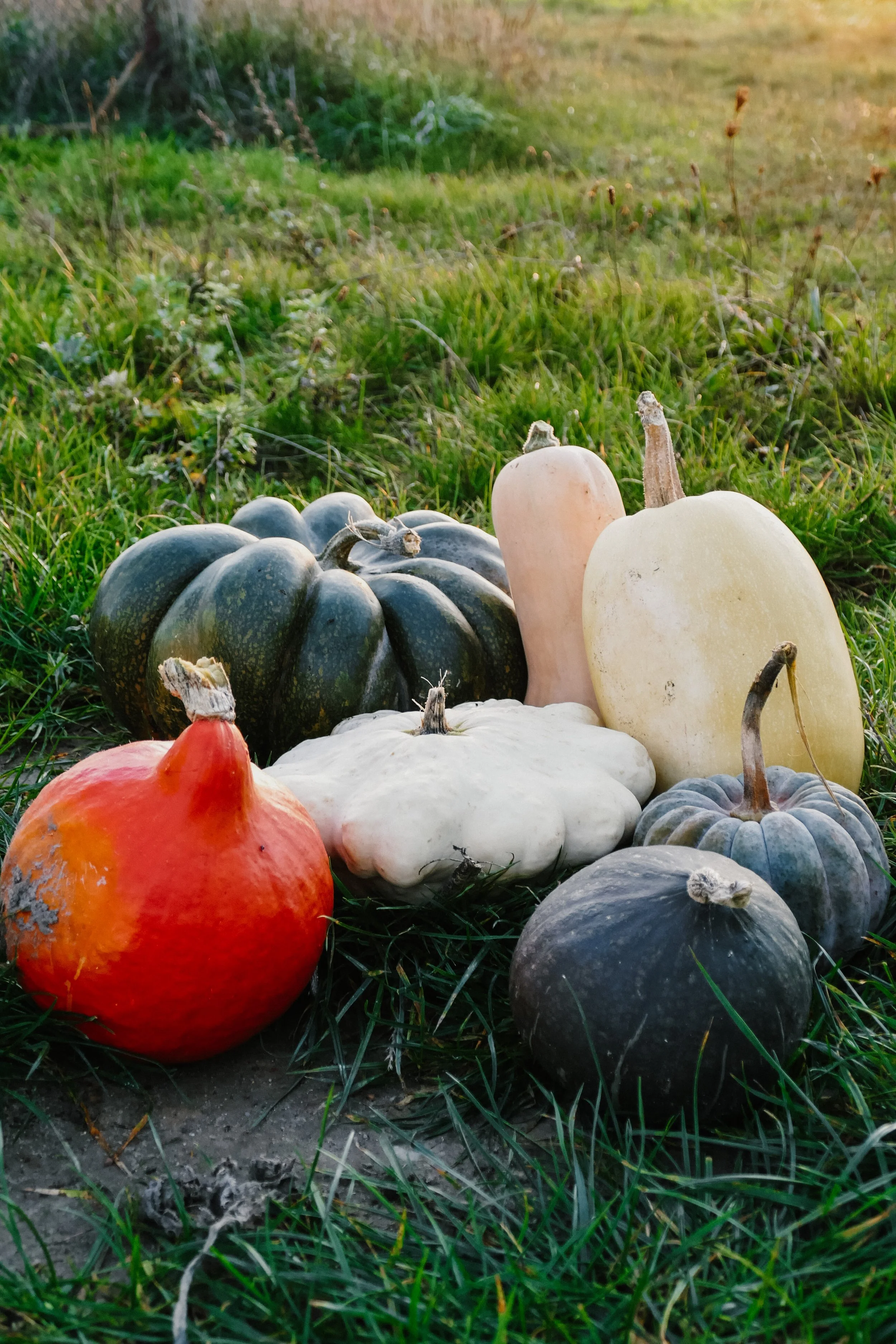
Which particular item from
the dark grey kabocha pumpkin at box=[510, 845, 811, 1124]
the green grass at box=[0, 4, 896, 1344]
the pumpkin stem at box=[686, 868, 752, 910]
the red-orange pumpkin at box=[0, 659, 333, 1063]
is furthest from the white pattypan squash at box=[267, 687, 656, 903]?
the pumpkin stem at box=[686, 868, 752, 910]

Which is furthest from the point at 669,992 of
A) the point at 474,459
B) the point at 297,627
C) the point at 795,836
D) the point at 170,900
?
the point at 474,459

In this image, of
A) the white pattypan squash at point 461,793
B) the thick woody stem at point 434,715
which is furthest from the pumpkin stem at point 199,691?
the thick woody stem at point 434,715

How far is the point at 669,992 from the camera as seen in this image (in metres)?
1.70

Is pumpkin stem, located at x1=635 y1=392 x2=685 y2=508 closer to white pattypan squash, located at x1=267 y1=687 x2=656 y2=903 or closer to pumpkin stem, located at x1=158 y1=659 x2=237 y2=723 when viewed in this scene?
white pattypan squash, located at x1=267 y1=687 x2=656 y2=903

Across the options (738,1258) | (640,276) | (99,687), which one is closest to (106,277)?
(640,276)

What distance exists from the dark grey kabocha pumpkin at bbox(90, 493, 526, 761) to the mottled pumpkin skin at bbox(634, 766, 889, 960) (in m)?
0.75

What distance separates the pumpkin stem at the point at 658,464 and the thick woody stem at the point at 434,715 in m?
0.71

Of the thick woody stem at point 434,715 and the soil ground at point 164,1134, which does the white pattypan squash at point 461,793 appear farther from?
the soil ground at point 164,1134

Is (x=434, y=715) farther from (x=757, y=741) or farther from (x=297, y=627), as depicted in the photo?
(x=757, y=741)

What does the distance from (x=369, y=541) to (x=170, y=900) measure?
1.17 metres

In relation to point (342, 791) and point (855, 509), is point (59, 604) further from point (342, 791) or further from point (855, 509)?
point (855, 509)

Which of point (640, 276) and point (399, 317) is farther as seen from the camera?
point (640, 276)

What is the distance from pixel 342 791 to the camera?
7.40ft

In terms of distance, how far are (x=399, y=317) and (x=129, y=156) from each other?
3.49 meters
